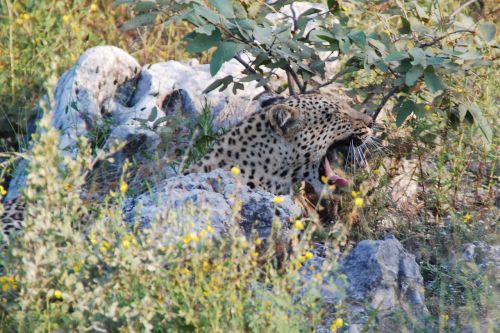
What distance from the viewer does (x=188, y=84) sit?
7.97 meters

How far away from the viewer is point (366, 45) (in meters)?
6.24

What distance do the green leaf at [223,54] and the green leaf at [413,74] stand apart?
1.07m

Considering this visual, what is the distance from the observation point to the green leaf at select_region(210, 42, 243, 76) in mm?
5820

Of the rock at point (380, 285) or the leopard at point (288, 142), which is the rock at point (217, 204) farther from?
the leopard at point (288, 142)

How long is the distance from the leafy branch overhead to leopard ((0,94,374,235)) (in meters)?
0.20

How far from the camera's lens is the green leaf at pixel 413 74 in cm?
592

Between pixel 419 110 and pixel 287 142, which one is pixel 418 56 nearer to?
pixel 419 110

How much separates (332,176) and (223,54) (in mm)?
1365

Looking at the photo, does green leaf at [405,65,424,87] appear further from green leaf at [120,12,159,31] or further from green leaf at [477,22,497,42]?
green leaf at [120,12,159,31]

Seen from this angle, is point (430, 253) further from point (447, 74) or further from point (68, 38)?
point (68, 38)

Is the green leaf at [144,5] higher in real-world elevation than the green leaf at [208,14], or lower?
lower

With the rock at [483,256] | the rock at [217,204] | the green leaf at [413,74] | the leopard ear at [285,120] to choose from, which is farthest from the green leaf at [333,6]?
the rock at [483,256]

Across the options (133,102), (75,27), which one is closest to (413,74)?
(133,102)

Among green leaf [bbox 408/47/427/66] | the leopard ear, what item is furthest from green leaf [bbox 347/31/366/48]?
the leopard ear
